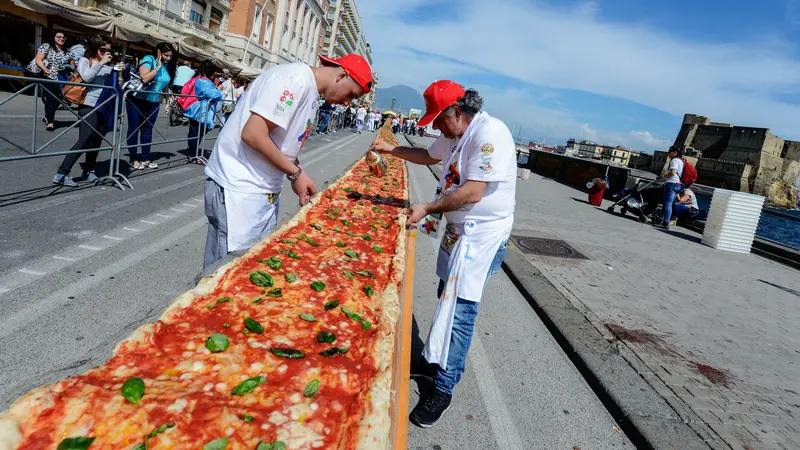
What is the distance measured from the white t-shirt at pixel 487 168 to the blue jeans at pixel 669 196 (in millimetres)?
13134

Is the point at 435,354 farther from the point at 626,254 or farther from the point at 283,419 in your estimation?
the point at 626,254

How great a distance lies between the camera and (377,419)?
213 centimetres

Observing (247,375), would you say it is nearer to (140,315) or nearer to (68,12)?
(140,315)

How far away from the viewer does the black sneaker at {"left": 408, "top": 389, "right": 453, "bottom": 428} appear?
3.46m

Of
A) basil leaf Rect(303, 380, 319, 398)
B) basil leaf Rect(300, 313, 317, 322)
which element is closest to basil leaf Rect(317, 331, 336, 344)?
basil leaf Rect(300, 313, 317, 322)

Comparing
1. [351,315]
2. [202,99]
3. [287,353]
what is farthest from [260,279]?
[202,99]

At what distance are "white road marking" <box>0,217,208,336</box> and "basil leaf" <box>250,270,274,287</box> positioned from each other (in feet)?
6.48

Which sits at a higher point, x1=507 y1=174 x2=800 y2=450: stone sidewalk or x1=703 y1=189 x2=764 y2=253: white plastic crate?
x1=703 y1=189 x2=764 y2=253: white plastic crate

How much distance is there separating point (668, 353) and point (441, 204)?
11.4ft

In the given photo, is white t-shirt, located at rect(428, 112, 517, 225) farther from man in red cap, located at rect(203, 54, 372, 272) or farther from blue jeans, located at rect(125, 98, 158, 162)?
blue jeans, located at rect(125, 98, 158, 162)

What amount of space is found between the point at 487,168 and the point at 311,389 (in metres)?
1.90

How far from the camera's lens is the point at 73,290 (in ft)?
14.4

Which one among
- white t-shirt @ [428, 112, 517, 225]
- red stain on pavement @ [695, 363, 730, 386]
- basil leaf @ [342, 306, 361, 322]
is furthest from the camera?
red stain on pavement @ [695, 363, 730, 386]

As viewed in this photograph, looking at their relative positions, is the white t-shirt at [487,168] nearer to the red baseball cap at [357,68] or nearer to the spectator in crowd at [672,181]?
the red baseball cap at [357,68]
